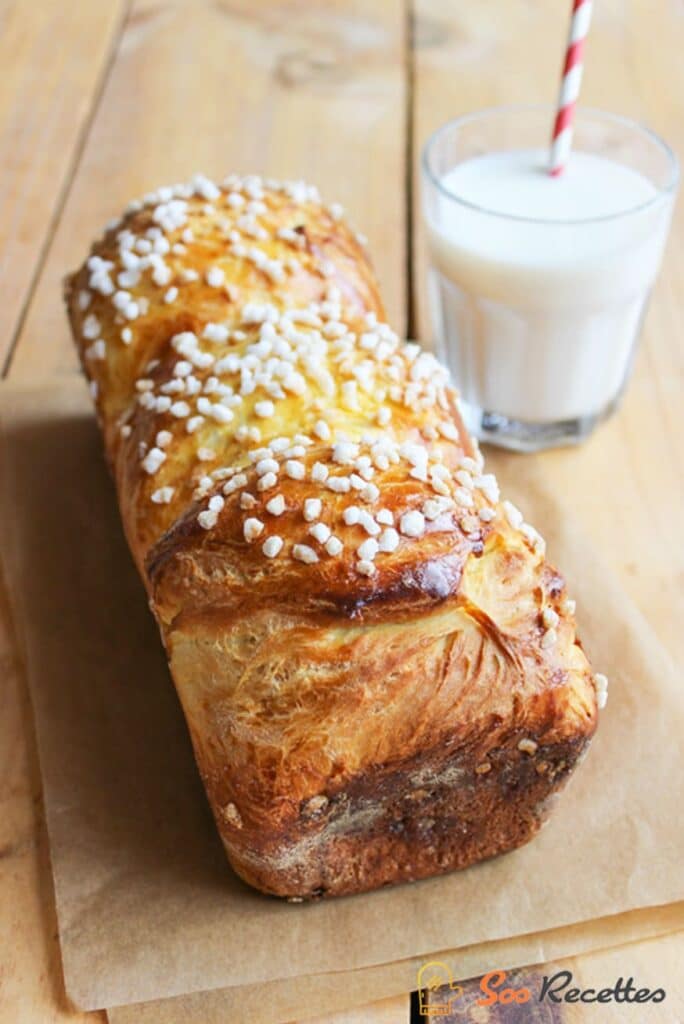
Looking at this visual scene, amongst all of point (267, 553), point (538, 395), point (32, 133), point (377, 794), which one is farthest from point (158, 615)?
point (32, 133)

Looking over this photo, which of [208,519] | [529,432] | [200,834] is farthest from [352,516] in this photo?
[529,432]

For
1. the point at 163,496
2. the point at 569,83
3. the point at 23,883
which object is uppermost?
the point at 569,83

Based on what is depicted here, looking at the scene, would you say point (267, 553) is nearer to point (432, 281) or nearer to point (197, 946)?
point (197, 946)

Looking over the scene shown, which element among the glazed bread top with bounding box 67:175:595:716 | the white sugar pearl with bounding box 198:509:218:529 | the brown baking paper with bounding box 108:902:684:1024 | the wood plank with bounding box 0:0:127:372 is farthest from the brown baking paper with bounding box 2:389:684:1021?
the wood plank with bounding box 0:0:127:372

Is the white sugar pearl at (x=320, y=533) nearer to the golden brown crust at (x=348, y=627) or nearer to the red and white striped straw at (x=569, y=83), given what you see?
the golden brown crust at (x=348, y=627)

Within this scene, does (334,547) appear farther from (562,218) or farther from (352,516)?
(562,218)

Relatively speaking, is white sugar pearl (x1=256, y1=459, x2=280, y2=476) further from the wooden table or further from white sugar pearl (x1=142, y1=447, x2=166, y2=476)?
the wooden table

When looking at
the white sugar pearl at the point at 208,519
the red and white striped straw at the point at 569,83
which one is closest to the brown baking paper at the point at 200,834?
the white sugar pearl at the point at 208,519
